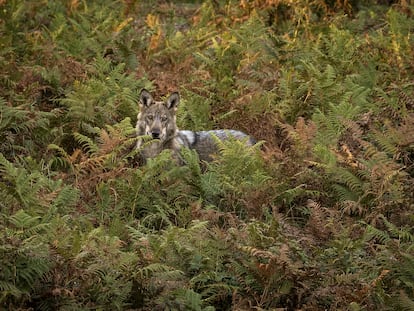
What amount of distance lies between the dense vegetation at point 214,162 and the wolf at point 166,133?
34 centimetres

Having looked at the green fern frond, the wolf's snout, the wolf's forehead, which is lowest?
the wolf's snout

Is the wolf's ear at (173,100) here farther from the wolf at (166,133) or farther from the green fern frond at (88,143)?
the green fern frond at (88,143)

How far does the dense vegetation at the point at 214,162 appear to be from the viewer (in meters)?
7.00

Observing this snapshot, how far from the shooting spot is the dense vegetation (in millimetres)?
6996

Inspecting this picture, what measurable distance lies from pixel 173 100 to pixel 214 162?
1423mm

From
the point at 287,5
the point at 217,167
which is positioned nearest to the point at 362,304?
the point at 217,167

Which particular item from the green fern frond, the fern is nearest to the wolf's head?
the green fern frond

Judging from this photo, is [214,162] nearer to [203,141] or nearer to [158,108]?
[203,141]

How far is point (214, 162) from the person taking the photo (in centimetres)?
988

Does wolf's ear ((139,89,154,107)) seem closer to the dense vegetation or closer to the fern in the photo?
the dense vegetation

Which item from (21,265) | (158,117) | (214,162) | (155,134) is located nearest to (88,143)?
(155,134)

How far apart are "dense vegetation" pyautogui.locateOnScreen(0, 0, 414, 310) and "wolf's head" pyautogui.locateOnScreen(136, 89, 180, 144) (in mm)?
376

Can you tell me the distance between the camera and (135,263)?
7.20 m

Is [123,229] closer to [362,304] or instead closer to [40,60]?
[362,304]
